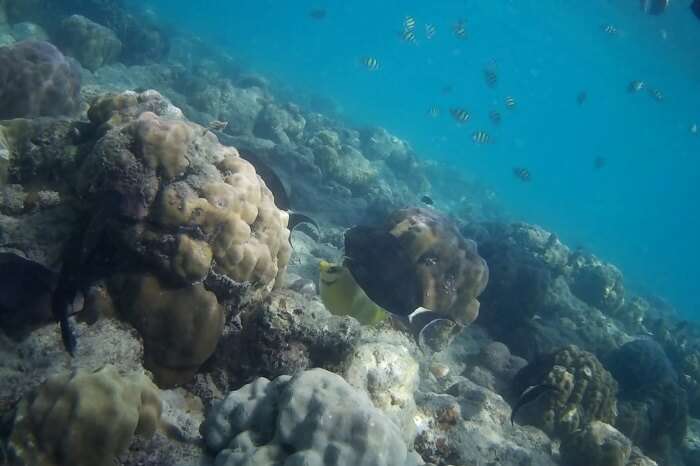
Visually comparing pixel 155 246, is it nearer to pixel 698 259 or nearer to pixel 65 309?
pixel 65 309

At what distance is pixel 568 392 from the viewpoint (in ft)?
23.6

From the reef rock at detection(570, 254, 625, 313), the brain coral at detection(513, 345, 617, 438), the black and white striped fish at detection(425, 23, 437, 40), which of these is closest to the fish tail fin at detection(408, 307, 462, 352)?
the brain coral at detection(513, 345, 617, 438)

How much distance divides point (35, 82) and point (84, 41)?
9678 millimetres

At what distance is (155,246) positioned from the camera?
12.0 feet

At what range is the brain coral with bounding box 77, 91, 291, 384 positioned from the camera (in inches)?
144

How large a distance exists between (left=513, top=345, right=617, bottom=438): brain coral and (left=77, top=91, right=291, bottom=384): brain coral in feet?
17.1

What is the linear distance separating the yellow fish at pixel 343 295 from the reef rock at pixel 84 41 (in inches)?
576

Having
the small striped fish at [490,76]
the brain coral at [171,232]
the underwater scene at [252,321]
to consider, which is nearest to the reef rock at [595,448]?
the underwater scene at [252,321]

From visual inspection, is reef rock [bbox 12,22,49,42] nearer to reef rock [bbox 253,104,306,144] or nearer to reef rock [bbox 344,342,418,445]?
reef rock [bbox 253,104,306,144]

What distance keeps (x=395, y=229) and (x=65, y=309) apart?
512 cm

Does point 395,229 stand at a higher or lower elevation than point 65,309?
higher

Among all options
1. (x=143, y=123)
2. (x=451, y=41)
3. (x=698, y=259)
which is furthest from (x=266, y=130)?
(x=451, y=41)

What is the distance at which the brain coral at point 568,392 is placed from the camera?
6.86 metres

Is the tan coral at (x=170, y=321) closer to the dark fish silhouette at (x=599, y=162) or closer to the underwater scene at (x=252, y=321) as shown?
the underwater scene at (x=252, y=321)
